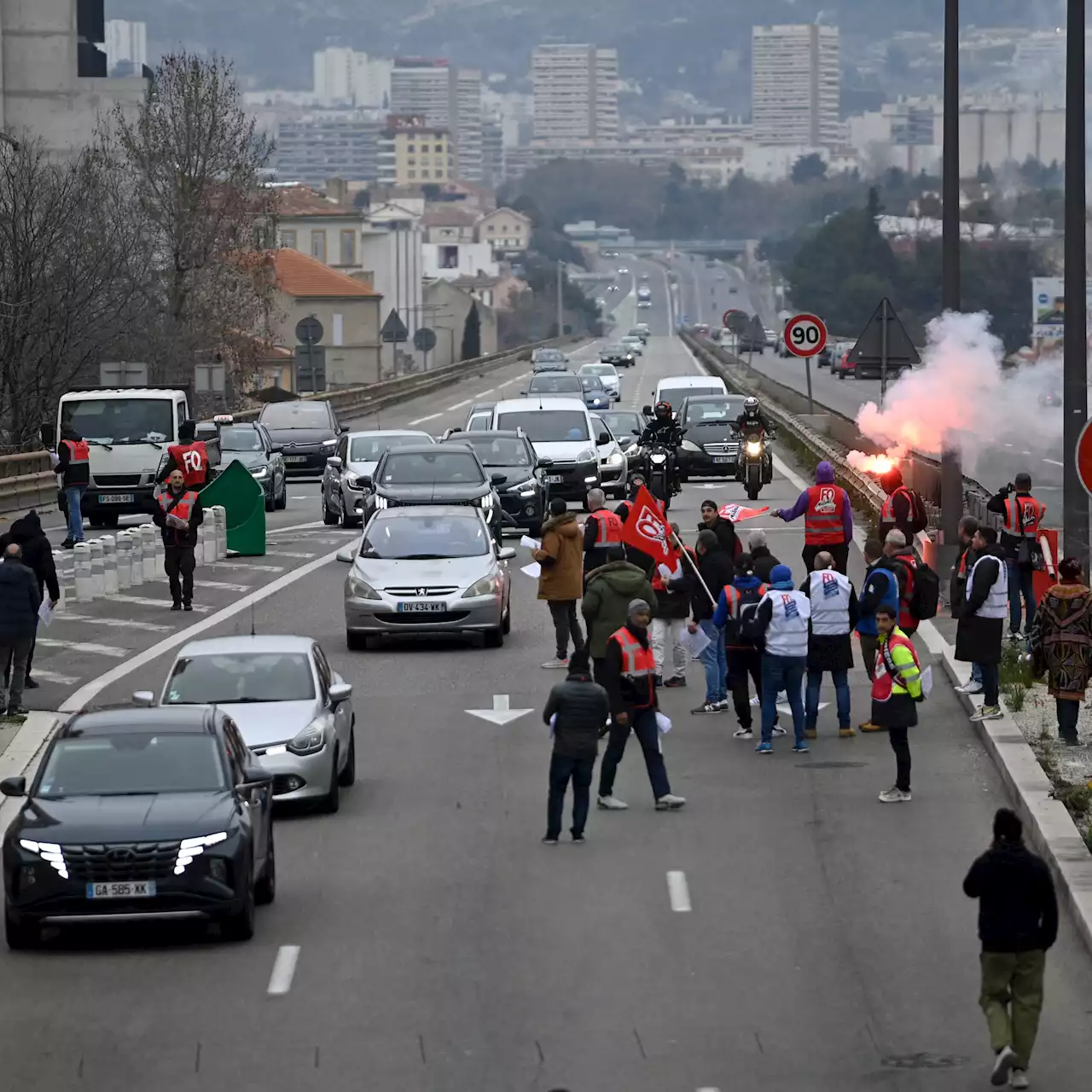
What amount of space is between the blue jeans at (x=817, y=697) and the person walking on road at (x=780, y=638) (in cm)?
41

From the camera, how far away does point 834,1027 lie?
11945 millimetres

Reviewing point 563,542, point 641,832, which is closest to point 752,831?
point 641,832

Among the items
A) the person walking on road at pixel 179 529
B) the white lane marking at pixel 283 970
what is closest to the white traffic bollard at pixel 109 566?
the person walking on road at pixel 179 529

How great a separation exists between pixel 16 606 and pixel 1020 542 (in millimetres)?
9929

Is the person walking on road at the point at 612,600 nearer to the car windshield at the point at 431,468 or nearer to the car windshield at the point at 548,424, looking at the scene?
the car windshield at the point at 431,468

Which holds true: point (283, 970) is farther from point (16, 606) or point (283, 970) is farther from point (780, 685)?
point (16, 606)

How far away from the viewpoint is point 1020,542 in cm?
2438

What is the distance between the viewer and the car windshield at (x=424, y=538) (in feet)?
85.5

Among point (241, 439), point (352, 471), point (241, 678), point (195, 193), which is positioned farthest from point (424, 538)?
point (195, 193)

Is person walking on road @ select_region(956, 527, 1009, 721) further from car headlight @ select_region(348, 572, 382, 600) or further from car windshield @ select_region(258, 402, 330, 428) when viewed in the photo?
car windshield @ select_region(258, 402, 330, 428)

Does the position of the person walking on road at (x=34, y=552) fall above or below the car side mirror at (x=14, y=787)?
above

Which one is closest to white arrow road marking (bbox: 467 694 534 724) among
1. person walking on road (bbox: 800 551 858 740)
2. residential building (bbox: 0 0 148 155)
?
person walking on road (bbox: 800 551 858 740)

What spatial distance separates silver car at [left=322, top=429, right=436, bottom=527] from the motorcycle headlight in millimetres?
21685

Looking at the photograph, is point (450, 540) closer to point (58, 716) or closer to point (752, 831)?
point (58, 716)
